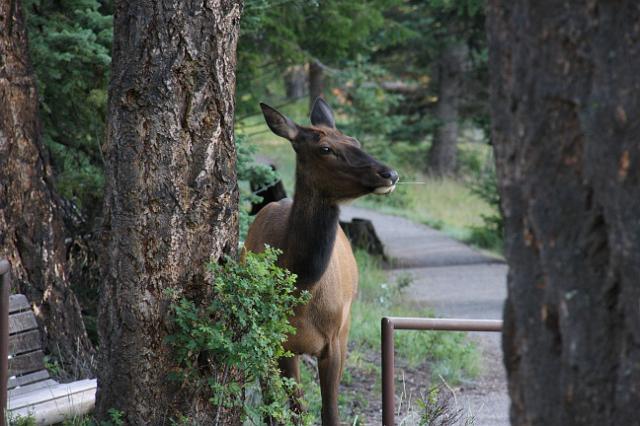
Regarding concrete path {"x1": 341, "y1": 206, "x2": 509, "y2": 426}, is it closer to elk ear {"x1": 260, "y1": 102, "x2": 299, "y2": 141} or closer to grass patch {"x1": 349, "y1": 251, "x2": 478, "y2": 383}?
grass patch {"x1": 349, "y1": 251, "x2": 478, "y2": 383}

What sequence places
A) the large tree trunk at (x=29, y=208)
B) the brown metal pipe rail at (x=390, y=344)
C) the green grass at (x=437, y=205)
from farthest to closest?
the green grass at (x=437, y=205) < the large tree trunk at (x=29, y=208) < the brown metal pipe rail at (x=390, y=344)

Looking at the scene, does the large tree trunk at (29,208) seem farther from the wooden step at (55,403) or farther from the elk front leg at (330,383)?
the elk front leg at (330,383)

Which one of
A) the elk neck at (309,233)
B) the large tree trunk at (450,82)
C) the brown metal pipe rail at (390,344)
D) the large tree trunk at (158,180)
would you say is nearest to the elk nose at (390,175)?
the elk neck at (309,233)

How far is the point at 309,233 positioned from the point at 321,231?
3.1 inches

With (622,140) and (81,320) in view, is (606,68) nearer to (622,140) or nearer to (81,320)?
(622,140)

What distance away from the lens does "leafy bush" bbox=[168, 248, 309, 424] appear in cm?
536

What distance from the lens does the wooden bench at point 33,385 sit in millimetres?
6098

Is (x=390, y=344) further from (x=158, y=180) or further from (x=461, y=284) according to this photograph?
(x=461, y=284)

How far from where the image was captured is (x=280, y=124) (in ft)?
22.4

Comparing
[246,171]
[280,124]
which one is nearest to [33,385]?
[280,124]

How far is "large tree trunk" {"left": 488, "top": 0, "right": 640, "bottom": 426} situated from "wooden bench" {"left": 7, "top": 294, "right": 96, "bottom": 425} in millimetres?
3862

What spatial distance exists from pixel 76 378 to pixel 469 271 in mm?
9687

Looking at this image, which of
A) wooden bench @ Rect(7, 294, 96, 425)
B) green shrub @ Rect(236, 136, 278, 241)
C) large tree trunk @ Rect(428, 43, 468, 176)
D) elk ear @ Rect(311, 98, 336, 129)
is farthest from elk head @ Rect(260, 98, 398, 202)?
large tree trunk @ Rect(428, 43, 468, 176)

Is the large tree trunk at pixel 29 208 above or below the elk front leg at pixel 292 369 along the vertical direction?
above
